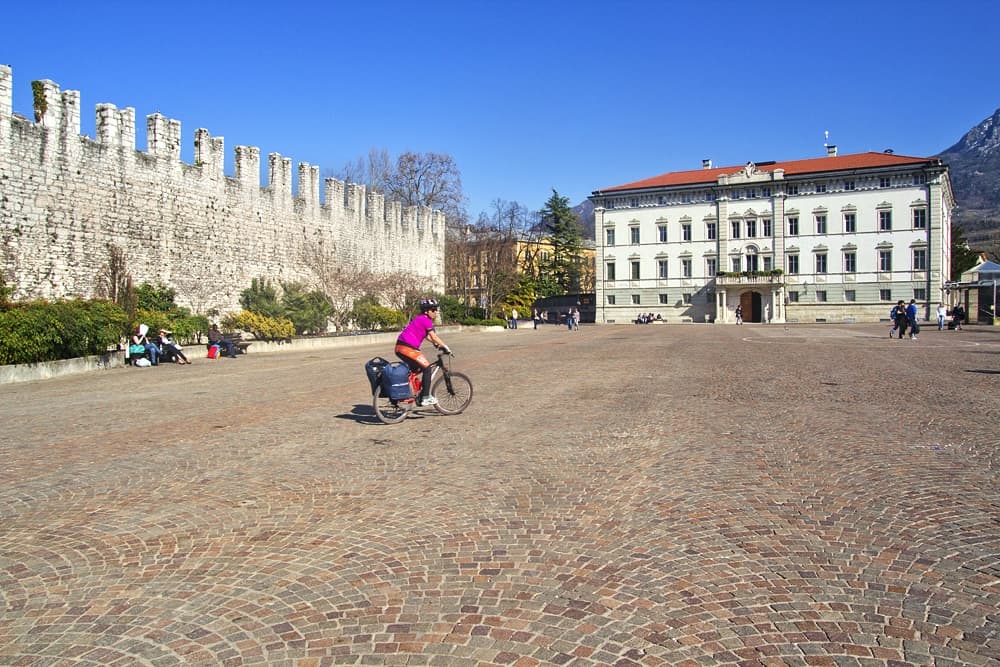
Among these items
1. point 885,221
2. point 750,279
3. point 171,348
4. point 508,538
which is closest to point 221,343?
point 171,348

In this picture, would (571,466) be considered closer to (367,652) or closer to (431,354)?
(367,652)

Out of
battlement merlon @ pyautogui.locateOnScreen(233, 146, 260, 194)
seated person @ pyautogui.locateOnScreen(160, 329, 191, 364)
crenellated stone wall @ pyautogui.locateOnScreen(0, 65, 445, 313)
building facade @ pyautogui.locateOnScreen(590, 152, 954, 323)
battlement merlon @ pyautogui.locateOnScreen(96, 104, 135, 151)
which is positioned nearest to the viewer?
seated person @ pyautogui.locateOnScreen(160, 329, 191, 364)

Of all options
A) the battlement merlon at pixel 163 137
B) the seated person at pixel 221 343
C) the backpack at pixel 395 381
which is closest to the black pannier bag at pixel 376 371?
A: the backpack at pixel 395 381

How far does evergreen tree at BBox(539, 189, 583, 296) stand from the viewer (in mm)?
80750

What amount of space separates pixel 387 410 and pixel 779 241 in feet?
211

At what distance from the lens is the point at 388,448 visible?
25.5 ft

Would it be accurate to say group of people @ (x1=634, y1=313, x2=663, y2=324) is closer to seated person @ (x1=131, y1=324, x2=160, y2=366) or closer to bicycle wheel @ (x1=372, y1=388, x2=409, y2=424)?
seated person @ (x1=131, y1=324, x2=160, y2=366)

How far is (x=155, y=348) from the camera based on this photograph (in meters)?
20.7

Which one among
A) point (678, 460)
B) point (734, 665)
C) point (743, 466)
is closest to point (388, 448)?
point (678, 460)

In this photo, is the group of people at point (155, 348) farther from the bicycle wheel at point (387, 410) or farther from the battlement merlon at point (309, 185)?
the battlement merlon at point (309, 185)

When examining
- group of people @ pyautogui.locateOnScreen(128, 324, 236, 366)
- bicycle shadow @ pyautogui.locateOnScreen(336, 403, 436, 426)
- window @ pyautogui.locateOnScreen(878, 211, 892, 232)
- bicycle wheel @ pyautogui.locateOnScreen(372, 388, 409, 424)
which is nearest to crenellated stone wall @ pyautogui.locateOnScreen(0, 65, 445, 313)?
group of people @ pyautogui.locateOnScreen(128, 324, 236, 366)

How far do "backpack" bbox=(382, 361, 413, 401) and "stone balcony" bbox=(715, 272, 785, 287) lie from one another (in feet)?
201

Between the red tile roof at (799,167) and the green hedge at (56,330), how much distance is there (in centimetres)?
5987

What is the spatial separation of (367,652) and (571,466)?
3.72 m
